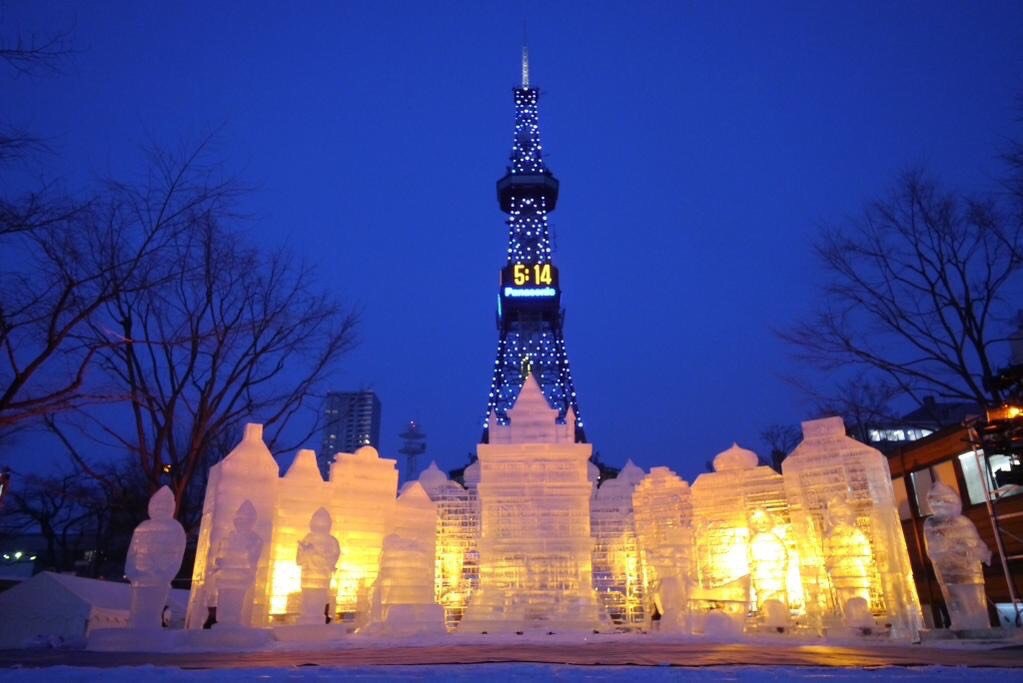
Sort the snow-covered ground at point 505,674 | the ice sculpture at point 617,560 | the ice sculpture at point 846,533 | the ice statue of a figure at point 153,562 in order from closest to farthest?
the snow-covered ground at point 505,674, the ice statue of a figure at point 153,562, the ice sculpture at point 846,533, the ice sculpture at point 617,560

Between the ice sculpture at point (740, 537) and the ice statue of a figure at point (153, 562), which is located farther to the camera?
the ice sculpture at point (740, 537)

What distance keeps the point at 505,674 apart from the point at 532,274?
48817 mm

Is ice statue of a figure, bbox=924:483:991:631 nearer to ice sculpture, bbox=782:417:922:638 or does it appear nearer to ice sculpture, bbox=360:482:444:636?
ice sculpture, bbox=782:417:922:638

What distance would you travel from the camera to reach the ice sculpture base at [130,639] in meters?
10.3

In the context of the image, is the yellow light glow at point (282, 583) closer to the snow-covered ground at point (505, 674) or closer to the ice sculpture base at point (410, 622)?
the ice sculpture base at point (410, 622)

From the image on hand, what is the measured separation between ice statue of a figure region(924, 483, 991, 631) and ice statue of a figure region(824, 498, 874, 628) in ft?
3.88

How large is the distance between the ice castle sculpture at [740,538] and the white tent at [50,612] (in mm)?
13077

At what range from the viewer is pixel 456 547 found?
53.4 ft

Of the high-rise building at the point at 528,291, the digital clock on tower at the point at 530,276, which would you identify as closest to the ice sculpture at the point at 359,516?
the high-rise building at the point at 528,291

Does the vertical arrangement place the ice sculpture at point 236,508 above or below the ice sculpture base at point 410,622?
above

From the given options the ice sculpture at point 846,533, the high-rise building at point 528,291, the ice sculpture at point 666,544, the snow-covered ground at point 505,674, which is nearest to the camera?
the snow-covered ground at point 505,674

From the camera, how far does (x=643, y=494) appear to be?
1598cm

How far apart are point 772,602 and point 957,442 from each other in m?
9.39

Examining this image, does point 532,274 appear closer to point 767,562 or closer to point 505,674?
point 767,562
